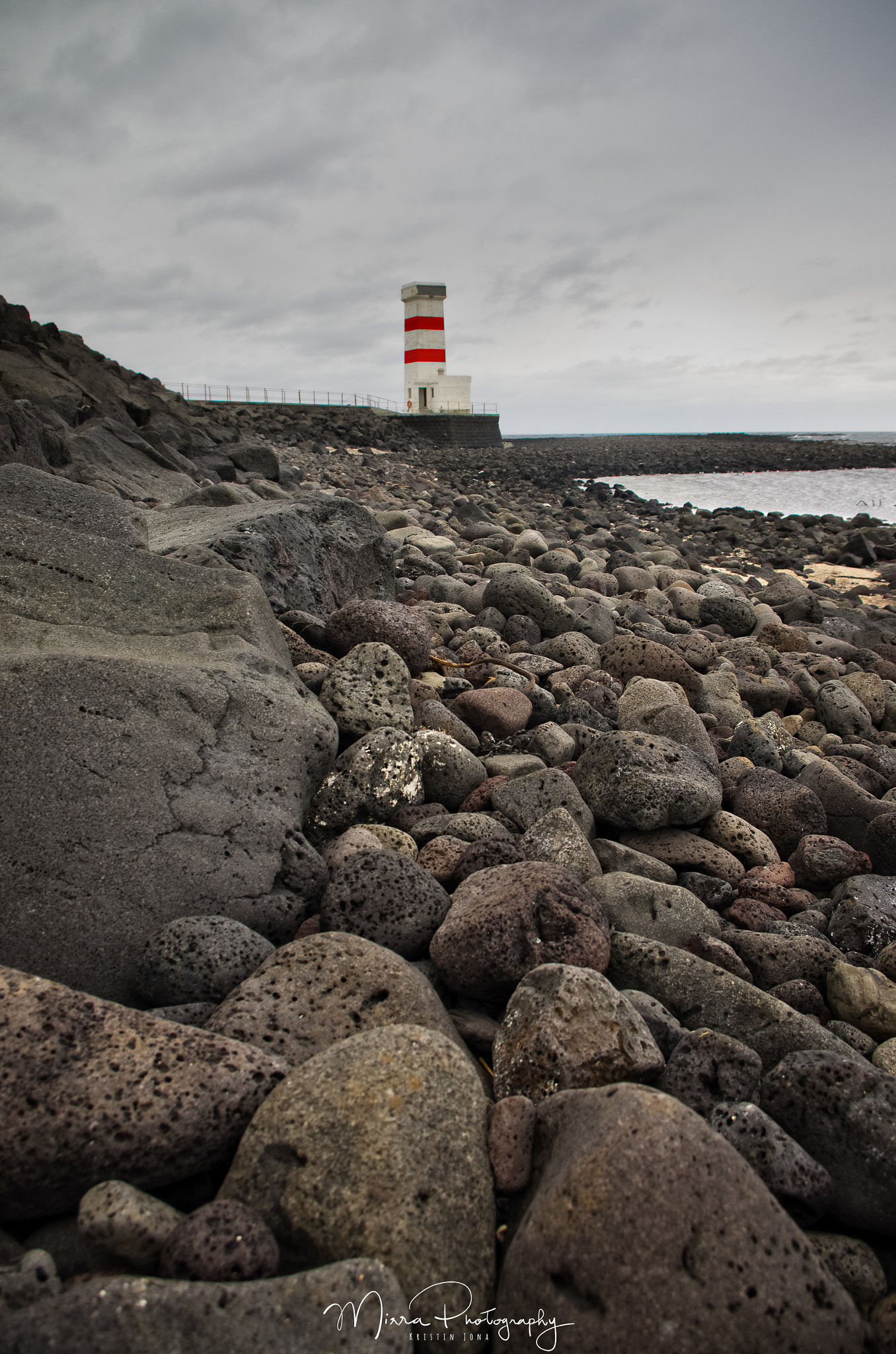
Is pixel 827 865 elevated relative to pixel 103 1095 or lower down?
lower down

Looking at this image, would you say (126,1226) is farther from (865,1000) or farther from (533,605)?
(533,605)

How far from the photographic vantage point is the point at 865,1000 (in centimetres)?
275

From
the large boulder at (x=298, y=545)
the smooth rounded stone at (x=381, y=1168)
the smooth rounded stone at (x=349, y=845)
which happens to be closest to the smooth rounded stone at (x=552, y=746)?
the large boulder at (x=298, y=545)

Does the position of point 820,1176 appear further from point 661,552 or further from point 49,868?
point 661,552

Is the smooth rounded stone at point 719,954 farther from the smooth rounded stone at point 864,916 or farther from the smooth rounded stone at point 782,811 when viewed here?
the smooth rounded stone at point 782,811

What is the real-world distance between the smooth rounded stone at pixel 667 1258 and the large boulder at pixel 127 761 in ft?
4.60

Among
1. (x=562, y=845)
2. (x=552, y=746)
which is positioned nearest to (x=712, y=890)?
(x=562, y=845)

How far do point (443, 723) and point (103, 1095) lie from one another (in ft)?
8.77

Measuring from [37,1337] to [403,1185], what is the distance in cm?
65

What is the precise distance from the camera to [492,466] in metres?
30.1

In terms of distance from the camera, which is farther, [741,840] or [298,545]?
[298,545]

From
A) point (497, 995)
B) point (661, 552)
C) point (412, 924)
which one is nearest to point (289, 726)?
point (412, 924)

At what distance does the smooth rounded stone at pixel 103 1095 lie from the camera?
1.60m

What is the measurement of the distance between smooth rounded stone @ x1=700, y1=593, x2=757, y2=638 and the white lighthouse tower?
2932 centimetres
